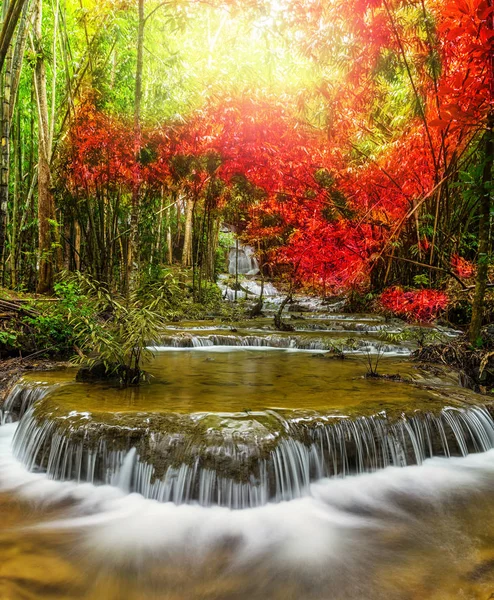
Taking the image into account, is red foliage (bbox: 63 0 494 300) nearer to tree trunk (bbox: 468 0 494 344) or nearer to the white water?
tree trunk (bbox: 468 0 494 344)

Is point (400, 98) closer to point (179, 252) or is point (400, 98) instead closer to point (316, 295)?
point (316, 295)

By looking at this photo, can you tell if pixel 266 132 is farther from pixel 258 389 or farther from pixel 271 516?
pixel 271 516

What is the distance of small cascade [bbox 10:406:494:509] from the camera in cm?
343

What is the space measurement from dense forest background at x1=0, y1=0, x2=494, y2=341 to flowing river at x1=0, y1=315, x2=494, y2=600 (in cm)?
199

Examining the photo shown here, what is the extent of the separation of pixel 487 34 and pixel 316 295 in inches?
704

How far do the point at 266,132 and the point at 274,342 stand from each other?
5117 mm

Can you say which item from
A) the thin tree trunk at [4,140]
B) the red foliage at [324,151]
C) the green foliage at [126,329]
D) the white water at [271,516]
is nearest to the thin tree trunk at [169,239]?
the red foliage at [324,151]

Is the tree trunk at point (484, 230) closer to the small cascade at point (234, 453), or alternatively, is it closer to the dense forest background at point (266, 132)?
the dense forest background at point (266, 132)

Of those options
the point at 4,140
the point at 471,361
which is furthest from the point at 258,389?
the point at 4,140

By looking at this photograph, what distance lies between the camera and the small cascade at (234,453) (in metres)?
3.43

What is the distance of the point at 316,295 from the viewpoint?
21.3m

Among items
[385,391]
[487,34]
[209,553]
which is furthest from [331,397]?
[487,34]

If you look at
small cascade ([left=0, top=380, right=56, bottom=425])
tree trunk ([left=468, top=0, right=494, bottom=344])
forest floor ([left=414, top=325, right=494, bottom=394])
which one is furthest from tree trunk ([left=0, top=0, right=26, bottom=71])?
forest floor ([left=414, top=325, right=494, bottom=394])

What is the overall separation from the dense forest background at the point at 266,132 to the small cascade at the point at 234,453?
Result: 235cm
